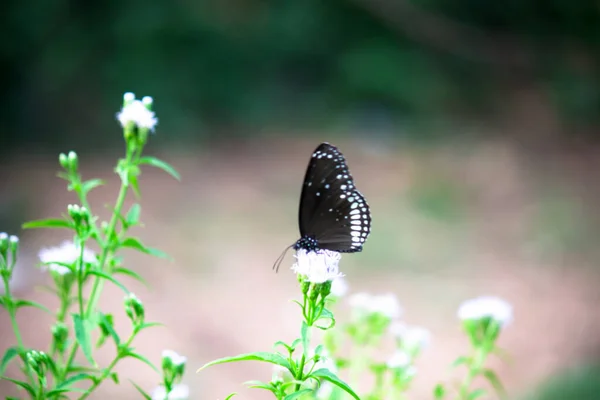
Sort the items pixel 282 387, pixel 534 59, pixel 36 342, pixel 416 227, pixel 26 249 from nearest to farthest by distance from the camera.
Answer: pixel 282 387 → pixel 36 342 → pixel 26 249 → pixel 416 227 → pixel 534 59

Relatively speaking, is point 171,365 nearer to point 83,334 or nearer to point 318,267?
point 83,334

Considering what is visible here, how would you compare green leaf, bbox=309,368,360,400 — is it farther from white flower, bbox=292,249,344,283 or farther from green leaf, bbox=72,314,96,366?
green leaf, bbox=72,314,96,366

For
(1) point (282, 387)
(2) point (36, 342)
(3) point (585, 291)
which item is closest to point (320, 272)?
(1) point (282, 387)

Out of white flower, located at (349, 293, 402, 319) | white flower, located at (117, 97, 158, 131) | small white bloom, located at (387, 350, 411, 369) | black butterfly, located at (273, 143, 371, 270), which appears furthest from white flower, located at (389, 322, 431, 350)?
white flower, located at (117, 97, 158, 131)

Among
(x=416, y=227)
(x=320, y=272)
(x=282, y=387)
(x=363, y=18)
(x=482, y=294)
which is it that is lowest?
(x=282, y=387)

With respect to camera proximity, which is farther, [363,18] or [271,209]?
[363,18]

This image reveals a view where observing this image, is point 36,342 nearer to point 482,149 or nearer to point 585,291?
point 585,291
